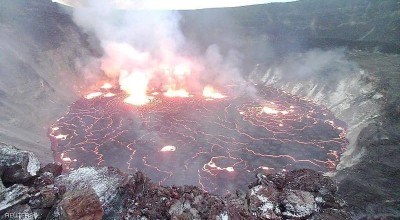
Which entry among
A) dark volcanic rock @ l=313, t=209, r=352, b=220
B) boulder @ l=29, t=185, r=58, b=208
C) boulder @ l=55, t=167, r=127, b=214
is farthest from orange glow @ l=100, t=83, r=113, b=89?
dark volcanic rock @ l=313, t=209, r=352, b=220

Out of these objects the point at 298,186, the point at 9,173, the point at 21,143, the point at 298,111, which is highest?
the point at 9,173

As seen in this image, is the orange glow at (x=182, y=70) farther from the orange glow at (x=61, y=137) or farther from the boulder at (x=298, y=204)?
the boulder at (x=298, y=204)

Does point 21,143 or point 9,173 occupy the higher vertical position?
point 9,173

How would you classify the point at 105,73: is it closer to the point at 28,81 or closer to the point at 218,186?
the point at 28,81

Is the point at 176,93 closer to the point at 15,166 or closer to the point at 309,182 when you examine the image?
the point at 309,182

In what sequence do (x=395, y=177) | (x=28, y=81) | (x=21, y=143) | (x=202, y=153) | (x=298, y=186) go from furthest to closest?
1. (x=28, y=81)
2. (x=202, y=153)
3. (x=21, y=143)
4. (x=395, y=177)
5. (x=298, y=186)

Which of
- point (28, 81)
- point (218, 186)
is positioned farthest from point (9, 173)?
point (28, 81)
